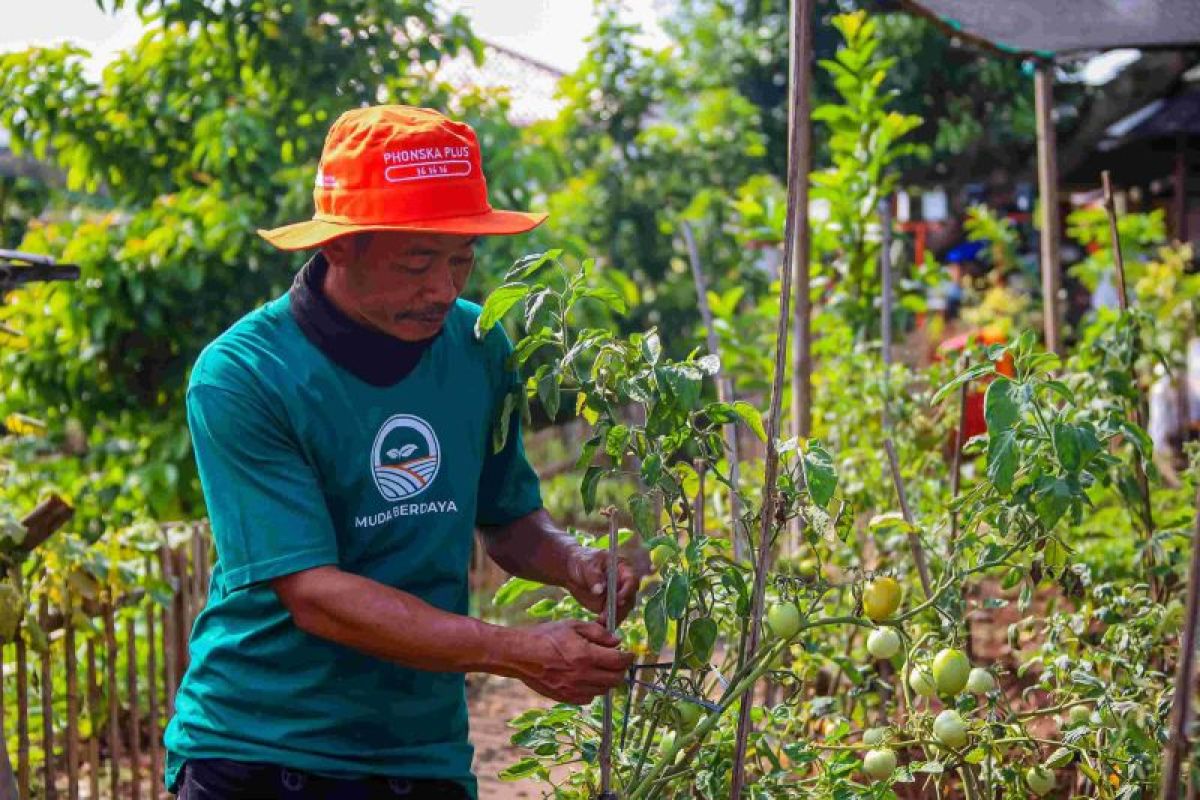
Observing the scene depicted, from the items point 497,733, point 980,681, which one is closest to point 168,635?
point 497,733

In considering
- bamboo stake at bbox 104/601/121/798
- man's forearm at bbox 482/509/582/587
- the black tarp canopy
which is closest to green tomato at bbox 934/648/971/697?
man's forearm at bbox 482/509/582/587

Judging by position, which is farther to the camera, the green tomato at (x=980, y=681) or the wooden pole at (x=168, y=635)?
the wooden pole at (x=168, y=635)

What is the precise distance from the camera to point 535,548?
2.56 m

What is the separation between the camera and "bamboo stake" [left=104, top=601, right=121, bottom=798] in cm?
423

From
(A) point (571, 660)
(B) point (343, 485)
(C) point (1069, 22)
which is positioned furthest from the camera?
(C) point (1069, 22)

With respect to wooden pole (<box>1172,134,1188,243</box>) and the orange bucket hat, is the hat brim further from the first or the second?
wooden pole (<box>1172,134,1188,243</box>)

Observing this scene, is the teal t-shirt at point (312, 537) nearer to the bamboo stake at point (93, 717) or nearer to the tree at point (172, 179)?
the bamboo stake at point (93, 717)

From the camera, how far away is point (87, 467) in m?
6.24

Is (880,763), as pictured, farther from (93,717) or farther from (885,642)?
(93,717)

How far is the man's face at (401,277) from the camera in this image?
7.40ft

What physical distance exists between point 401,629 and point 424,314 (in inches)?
18.9

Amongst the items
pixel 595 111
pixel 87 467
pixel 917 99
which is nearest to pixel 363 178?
pixel 87 467

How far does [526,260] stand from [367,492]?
0.42m

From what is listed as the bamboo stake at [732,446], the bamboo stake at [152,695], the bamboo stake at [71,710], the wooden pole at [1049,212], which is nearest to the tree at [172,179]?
the bamboo stake at [152,695]
